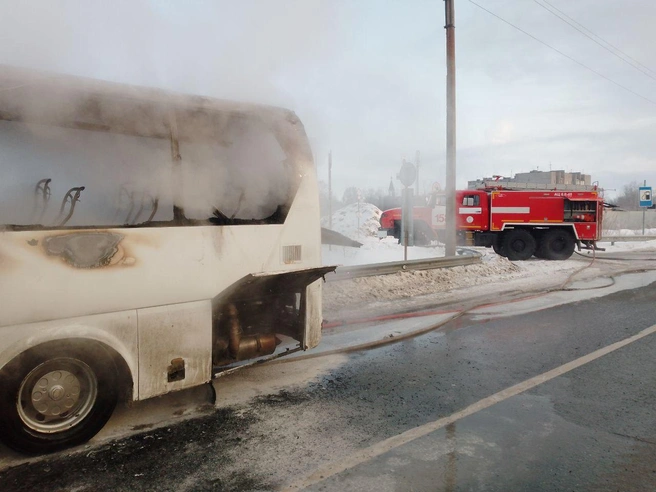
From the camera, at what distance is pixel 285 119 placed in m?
3.99

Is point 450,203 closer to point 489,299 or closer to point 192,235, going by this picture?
point 489,299

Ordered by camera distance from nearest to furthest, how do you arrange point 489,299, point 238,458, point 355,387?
point 238,458, point 355,387, point 489,299

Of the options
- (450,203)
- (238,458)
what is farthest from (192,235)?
(450,203)

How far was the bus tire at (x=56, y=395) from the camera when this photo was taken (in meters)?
2.73

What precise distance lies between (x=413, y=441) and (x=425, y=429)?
211mm

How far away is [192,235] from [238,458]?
156 centimetres

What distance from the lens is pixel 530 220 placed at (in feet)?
50.4

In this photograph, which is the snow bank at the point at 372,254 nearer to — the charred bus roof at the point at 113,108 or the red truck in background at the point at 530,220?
the red truck in background at the point at 530,220

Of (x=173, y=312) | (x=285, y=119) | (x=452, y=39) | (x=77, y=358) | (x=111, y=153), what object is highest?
(x=452, y=39)

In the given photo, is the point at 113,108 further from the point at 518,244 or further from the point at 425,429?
the point at 518,244

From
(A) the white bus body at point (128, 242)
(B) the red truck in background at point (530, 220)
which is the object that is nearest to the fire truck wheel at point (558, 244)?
(B) the red truck in background at point (530, 220)

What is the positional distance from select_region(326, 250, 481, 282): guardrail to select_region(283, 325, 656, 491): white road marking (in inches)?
167

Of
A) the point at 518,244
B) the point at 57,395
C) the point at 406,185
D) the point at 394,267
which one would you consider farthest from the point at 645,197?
the point at 57,395

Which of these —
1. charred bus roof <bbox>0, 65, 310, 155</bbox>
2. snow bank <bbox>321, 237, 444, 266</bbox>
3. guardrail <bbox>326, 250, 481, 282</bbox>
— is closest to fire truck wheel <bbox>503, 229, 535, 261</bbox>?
snow bank <bbox>321, 237, 444, 266</bbox>
